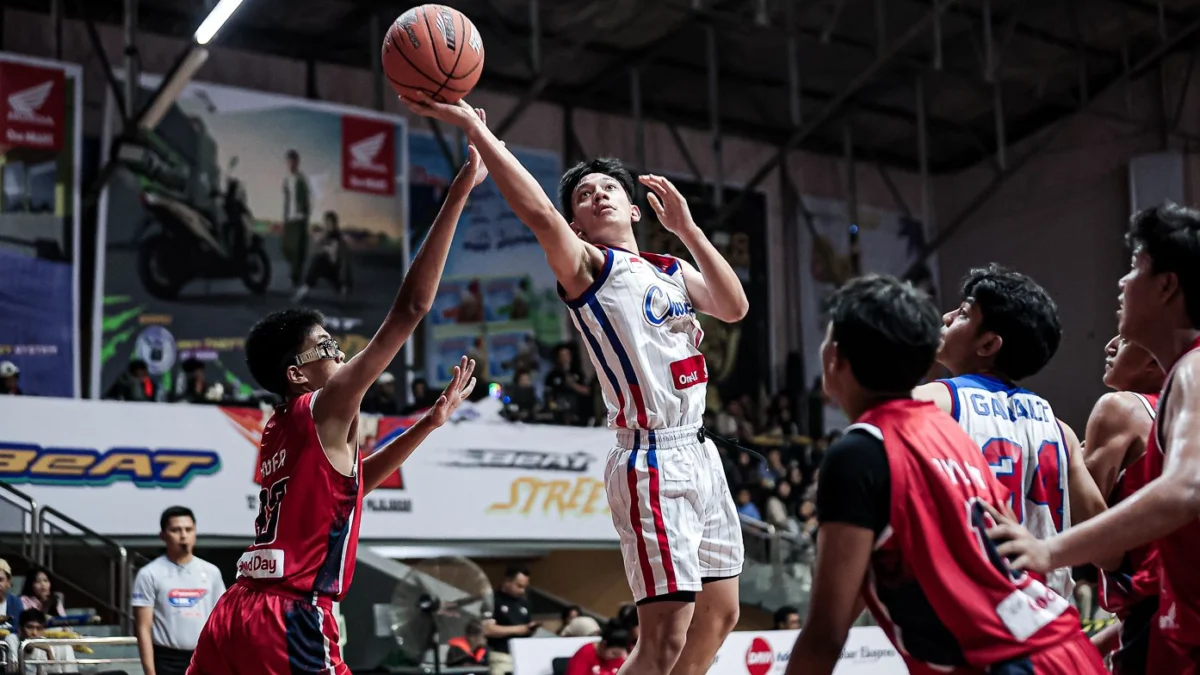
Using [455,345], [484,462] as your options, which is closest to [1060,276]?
[455,345]

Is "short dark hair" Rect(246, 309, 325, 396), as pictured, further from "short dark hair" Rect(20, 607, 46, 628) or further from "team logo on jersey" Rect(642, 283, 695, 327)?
"short dark hair" Rect(20, 607, 46, 628)

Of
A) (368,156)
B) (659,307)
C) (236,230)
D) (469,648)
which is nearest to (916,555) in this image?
(659,307)

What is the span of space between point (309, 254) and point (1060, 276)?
1444cm

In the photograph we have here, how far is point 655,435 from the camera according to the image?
4.74 metres

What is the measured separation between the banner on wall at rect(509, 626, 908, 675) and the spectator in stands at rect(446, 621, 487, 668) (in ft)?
→ 8.72

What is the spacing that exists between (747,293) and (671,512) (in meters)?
18.4

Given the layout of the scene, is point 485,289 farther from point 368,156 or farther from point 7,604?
point 7,604

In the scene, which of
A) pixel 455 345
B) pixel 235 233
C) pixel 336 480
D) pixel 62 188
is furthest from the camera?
pixel 455 345

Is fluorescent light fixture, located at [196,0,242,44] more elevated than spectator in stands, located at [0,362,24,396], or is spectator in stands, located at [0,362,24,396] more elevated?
fluorescent light fixture, located at [196,0,242,44]

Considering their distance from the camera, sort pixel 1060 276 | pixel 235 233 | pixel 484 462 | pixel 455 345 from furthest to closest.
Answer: pixel 1060 276 → pixel 455 345 → pixel 235 233 → pixel 484 462

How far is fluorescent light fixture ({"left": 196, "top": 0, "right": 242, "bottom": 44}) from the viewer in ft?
47.5

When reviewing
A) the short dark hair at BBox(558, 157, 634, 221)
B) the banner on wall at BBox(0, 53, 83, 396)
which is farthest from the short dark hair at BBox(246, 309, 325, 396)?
the banner on wall at BBox(0, 53, 83, 396)

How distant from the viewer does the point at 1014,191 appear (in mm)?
25750

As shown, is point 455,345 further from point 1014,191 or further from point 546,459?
point 1014,191
